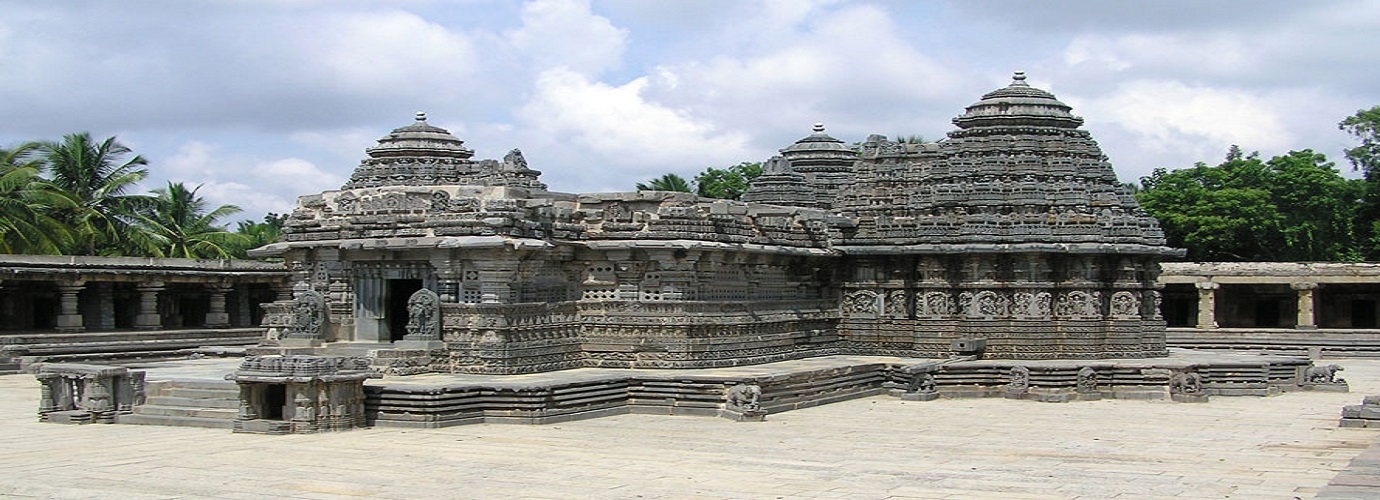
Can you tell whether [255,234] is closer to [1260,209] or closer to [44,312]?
[44,312]

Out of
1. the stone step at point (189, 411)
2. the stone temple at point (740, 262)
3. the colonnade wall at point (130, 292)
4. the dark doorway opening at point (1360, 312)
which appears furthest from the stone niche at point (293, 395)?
the dark doorway opening at point (1360, 312)

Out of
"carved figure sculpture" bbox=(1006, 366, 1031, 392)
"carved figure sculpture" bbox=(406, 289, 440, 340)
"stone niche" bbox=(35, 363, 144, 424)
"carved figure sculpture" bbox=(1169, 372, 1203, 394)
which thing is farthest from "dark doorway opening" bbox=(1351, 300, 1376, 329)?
"stone niche" bbox=(35, 363, 144, 424)

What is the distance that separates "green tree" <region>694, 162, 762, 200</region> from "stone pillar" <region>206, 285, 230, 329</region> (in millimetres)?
25387

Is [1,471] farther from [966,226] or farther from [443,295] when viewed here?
[966,226]

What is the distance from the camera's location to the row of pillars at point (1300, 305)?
4203cm

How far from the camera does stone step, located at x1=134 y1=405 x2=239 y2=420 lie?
21.1m

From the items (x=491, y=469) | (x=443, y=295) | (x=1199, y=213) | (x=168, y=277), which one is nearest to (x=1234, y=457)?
(x=491, y=469)

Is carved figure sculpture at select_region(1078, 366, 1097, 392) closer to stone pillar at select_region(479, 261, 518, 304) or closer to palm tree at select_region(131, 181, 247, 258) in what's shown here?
stone pillar at select_region(479, 261, 518, 304)

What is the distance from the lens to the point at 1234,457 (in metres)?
18.3

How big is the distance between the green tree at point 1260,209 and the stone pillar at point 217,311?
30.3m

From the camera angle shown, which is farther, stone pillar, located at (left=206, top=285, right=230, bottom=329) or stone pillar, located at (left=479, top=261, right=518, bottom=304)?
stone pillar, located at (left=206, top=285, right=230, bottom=329)

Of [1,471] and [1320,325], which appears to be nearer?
[1,471]

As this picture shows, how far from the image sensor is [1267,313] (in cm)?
4728

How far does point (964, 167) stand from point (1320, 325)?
21960mm
